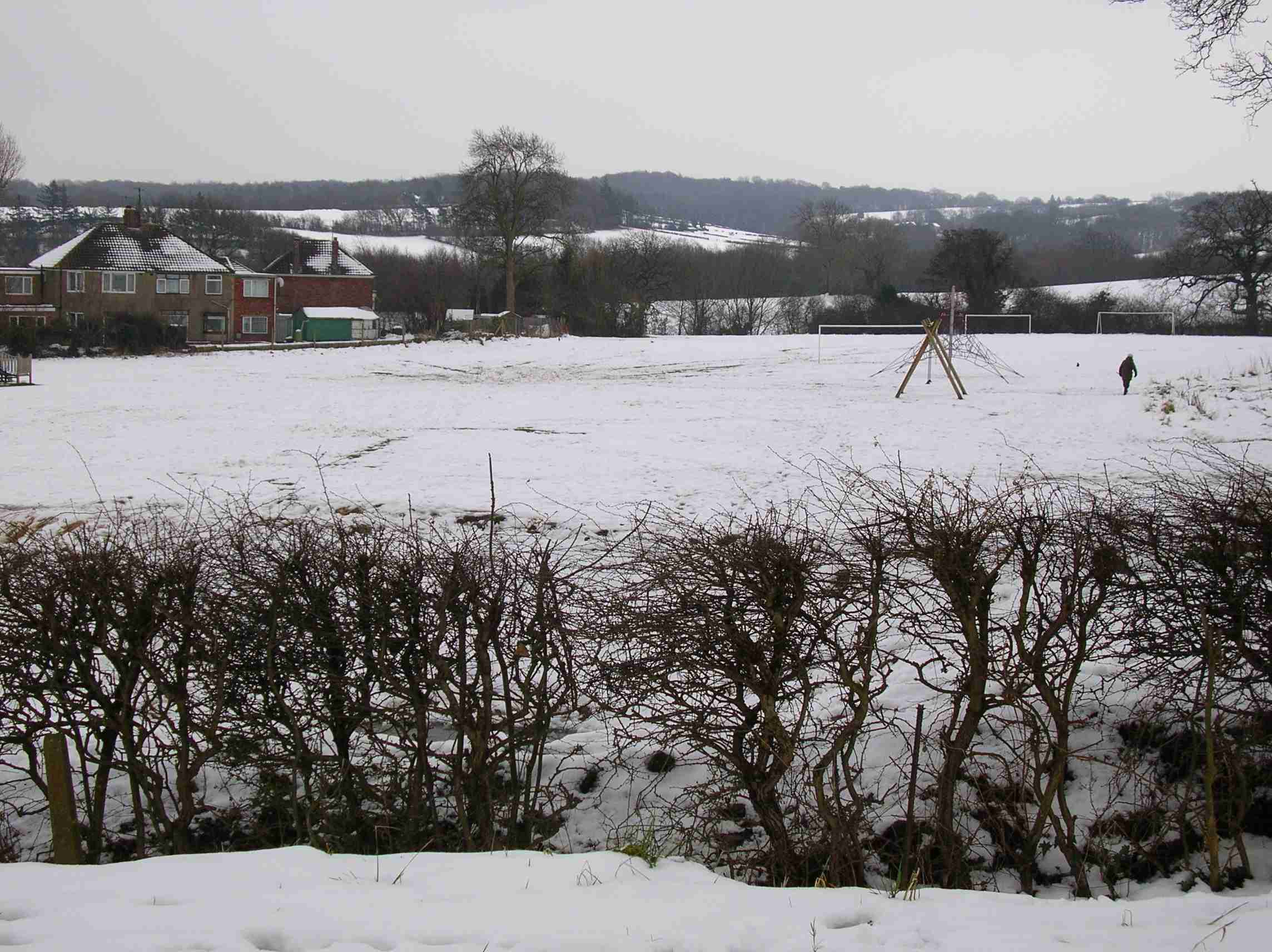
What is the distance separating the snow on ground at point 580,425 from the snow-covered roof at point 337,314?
26.6 meters

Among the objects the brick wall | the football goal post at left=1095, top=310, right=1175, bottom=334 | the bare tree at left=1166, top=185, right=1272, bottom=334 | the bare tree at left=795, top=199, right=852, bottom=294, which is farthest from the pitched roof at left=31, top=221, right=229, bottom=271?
the bare tree at left=1166, top=185, right=1272, bottom=334

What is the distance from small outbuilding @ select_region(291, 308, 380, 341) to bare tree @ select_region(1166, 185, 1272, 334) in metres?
45.7

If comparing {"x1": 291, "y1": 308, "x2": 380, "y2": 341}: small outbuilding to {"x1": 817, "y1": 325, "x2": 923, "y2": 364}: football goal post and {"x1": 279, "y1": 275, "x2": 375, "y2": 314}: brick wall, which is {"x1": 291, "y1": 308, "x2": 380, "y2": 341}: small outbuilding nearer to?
{"x1": 279, "y1": 275, "x2": 375, "y2": 314}: brick wall

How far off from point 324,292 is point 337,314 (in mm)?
2527

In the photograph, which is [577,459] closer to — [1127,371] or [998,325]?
[1127,371]

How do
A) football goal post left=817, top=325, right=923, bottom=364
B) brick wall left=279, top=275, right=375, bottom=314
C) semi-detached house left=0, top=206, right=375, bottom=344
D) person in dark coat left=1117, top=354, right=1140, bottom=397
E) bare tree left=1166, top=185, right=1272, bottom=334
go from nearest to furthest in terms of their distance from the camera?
person in dark coat left=1117, top=354, right=1140, bottom=397 → bare tree left=1166, top=185, right=1272, bottom=334 → football goal post left=817, top=325, right=923, bottom=364 → semi-detached house left=0, top=206, right=375, bottom=344 → brick wall left=279, top=275, right=375, bottom=314

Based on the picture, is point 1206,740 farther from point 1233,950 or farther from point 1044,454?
point 1044,454

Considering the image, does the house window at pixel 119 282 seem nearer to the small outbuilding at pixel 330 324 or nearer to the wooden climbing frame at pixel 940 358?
the small outbuilding at pixel 330 324

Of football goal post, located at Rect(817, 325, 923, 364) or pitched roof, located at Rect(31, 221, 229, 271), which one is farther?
pitched roof, located at Rect(31, 221, 229, 271)

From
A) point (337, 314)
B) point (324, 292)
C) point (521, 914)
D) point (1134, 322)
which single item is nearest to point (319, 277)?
point (324, 292)

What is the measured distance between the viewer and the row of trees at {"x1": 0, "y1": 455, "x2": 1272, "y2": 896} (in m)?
6.05

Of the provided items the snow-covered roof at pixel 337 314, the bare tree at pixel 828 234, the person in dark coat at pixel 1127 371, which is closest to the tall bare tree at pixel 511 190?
the snow-covered roof at pixel 337 314

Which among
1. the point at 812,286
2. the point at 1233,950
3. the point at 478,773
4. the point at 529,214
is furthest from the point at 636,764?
the point at 812,286

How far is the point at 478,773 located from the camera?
254 inches
